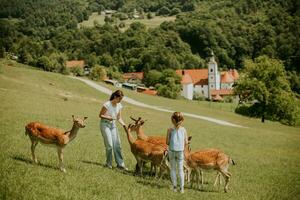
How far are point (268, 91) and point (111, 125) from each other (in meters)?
59.8

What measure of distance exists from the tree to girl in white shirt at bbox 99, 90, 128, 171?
5759 cm

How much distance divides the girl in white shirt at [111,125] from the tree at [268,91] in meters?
57.6

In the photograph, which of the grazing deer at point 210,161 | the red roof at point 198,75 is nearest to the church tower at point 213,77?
the red roof at point 198,75

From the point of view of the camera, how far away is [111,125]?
15.2 meters

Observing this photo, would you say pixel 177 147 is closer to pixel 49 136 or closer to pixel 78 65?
pixel 49 136

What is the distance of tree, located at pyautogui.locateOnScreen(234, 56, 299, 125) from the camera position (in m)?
70.9

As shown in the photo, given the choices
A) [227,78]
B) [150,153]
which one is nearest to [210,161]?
[150,153]

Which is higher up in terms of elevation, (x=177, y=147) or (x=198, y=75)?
(x=198, y=75)

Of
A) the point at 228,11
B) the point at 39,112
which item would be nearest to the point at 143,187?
the point at 39,112

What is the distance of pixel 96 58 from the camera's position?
157500mm

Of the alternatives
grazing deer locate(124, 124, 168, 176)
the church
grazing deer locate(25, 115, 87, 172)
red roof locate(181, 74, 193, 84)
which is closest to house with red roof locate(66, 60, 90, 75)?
red roof locate(181, 74, 193, 84)

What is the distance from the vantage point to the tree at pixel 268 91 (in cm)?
7094

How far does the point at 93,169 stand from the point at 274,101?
61.0m

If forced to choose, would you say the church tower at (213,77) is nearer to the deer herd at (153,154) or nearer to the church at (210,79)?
the church at (210,79)
